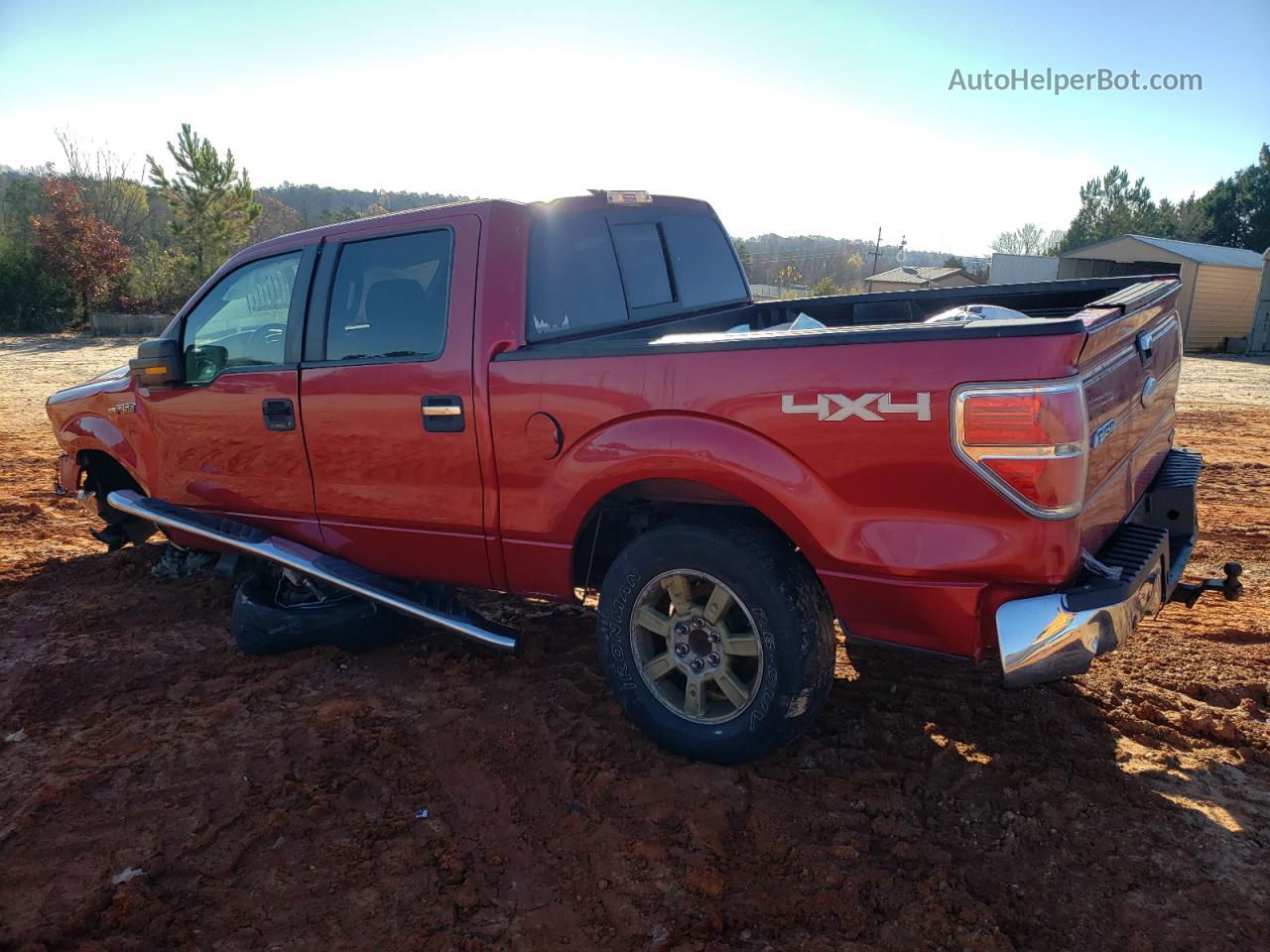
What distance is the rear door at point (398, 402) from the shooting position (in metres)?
3.44

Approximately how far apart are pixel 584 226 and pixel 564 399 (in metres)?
1.02

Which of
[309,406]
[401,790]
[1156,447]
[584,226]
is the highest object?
[584,226]

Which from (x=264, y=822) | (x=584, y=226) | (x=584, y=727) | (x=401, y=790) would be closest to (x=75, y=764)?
(x=264, y=822)

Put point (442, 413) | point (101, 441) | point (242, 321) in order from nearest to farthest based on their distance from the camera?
1. point (442, 413)
2. point (242, 321)
3. point (101, 441)

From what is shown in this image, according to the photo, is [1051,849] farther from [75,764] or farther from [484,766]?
[75,764]

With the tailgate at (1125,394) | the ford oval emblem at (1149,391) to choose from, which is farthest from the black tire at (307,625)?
the ford oval emblem at (1149,391)

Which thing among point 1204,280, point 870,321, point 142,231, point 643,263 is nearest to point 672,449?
point 643,263

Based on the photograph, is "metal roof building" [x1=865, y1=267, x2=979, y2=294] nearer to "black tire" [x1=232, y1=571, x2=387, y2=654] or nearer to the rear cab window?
the rear cab window

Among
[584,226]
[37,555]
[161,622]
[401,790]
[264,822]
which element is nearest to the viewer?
[264,822]

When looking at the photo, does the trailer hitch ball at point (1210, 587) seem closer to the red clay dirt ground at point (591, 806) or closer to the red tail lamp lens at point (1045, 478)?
the red clay dirt ground at point (591, 806)

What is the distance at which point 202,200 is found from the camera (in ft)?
103

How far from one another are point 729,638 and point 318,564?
206cm

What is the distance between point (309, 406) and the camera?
12.6 feet

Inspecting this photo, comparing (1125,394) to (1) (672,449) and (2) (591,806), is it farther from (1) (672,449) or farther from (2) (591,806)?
(2) (591,806)
